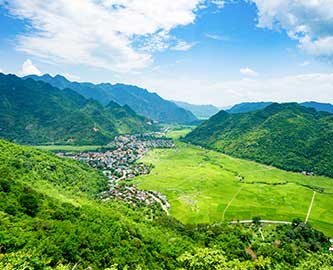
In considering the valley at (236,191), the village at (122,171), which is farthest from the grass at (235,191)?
the village at (122,171)

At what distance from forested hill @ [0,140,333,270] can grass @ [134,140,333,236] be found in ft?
36.2

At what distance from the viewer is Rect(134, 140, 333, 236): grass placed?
88812mm

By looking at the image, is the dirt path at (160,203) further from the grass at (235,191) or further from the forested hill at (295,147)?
the forested hill at (295,147)

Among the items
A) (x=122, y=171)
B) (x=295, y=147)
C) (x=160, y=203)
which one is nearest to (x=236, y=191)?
(x=160, y=203)

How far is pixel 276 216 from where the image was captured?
289ft

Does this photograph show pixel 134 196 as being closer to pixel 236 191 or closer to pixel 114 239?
pixel 236 191

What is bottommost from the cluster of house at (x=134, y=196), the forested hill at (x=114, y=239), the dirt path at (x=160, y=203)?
the dirt path at (x=160, y=203)

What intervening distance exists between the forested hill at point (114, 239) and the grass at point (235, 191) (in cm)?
1105

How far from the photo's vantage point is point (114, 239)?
48.7m

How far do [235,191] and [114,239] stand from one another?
73395 mm

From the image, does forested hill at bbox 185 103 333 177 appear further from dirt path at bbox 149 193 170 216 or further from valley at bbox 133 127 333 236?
dirt path at bbox 149 193 170 216

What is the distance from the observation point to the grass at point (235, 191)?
3497 inches

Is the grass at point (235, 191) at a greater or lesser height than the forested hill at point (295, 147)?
lesser

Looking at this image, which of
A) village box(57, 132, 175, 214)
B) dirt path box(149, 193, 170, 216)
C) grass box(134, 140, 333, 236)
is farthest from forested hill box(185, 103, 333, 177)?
dirt path box(149, 193, 170, 216)
